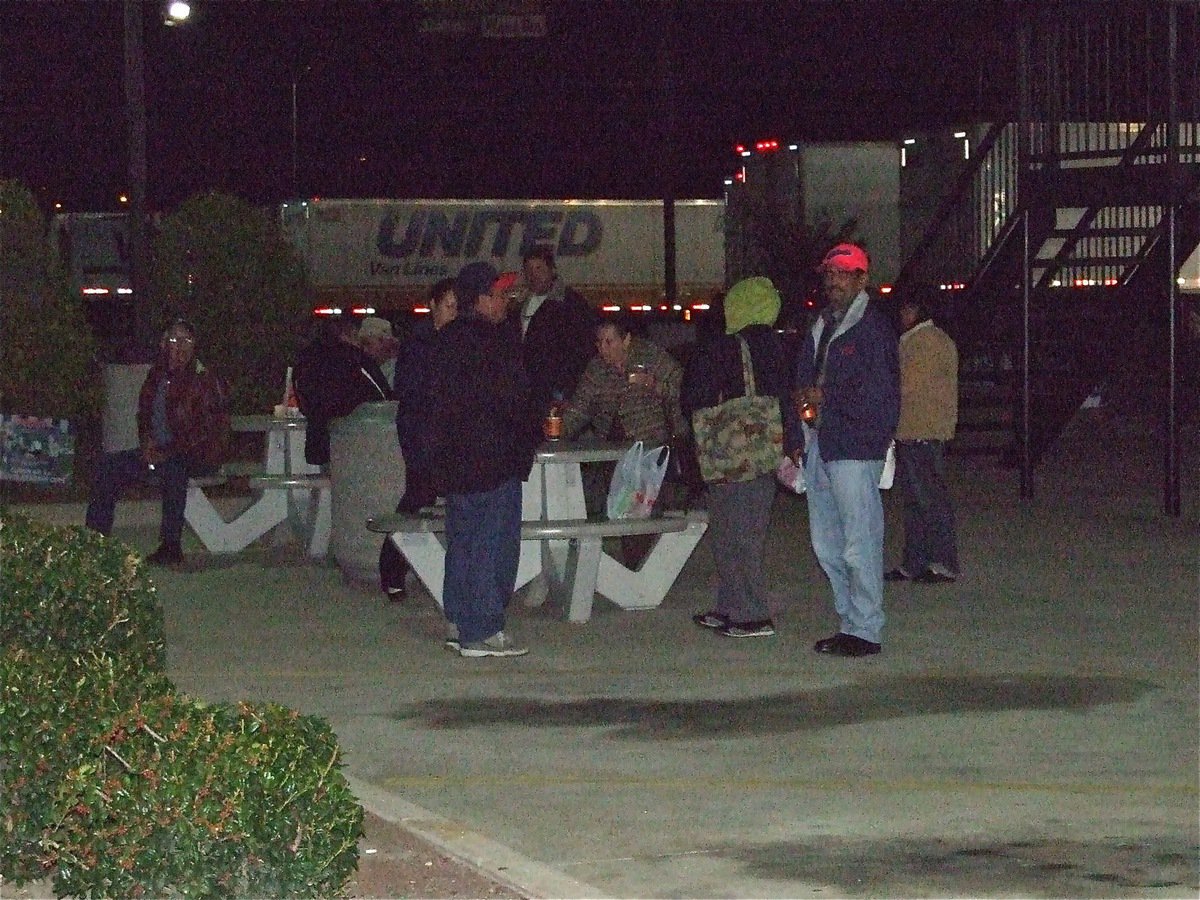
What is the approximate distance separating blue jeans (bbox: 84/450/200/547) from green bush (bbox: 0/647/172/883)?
767 cm

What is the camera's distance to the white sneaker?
386 inches

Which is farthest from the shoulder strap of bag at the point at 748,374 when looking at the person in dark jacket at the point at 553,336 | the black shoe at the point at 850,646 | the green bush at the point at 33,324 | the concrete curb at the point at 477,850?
the green bush at the point at 33,324

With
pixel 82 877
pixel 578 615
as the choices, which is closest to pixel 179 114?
pixel 578 615

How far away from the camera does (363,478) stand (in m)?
12.0

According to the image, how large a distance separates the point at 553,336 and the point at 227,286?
8.88 metres

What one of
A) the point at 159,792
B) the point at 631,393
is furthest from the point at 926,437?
the point at 159,792

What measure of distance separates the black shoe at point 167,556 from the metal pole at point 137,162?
5.64 meters

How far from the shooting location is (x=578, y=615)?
432 inches

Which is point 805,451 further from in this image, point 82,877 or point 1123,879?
point 82,877

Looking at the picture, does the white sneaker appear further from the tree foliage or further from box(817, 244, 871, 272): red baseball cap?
the tree foliage

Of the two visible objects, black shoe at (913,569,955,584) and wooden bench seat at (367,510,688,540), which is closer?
wooden bench seat at (367,510,688,540)

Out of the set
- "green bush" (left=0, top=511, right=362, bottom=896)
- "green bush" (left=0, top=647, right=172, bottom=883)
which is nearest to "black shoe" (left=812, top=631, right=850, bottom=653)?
"green bush" (left=0, top=511, right=362, bottom=896)

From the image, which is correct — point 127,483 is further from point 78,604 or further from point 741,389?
point 78,604

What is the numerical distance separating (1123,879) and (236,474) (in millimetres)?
9565
